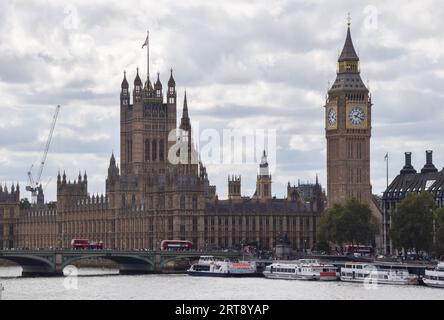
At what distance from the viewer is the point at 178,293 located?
12988 cm

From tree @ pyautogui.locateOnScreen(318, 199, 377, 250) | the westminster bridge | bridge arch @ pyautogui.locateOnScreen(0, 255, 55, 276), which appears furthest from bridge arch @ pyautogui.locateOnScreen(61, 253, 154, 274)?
tree @ pyautogui.locateOnScreen(318, 199, 377, 250)

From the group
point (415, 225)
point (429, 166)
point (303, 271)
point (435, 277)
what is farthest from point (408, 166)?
point (435, 277)

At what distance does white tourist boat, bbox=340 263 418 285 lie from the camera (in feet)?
468

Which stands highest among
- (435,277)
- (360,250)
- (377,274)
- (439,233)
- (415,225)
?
(415,225)

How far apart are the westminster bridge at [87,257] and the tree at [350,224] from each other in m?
13.3

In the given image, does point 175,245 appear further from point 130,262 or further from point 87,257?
point 87,257

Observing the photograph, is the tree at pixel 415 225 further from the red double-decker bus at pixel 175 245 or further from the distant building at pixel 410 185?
the red double-decker bus at pixel 175 245

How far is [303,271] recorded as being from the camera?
6161 inches

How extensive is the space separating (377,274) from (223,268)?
79.2ft

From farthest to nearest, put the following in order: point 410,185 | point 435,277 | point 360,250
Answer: point 410,185
point 360,250
point 435,277

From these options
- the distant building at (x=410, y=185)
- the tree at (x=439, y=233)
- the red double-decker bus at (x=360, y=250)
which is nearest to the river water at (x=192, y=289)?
the tree at (x=439, y=233)

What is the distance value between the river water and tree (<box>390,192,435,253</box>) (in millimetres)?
16811

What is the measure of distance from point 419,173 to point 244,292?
6454 cm
